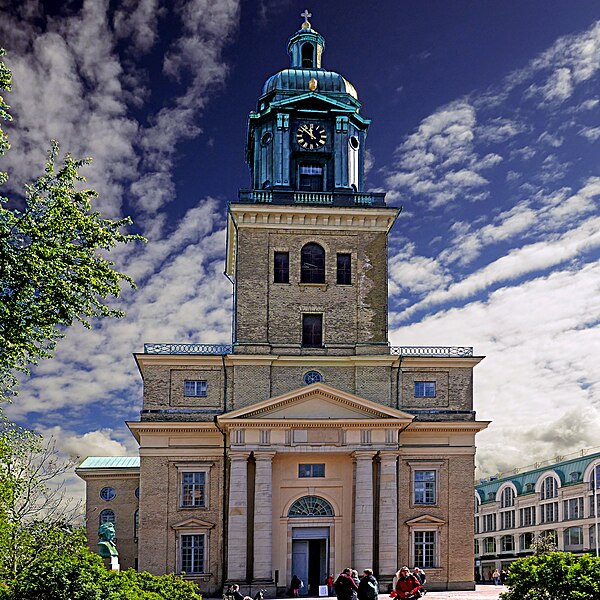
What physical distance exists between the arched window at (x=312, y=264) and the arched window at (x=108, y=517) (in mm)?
21822

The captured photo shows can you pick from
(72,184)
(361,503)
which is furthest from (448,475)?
(72,184)

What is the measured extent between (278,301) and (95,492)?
20.9 metres

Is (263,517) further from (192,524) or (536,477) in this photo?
(536,477)

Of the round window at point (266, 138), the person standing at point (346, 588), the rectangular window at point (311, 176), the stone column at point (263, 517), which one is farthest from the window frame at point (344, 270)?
the person standing at point (346, 588)

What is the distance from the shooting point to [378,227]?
48000 mm

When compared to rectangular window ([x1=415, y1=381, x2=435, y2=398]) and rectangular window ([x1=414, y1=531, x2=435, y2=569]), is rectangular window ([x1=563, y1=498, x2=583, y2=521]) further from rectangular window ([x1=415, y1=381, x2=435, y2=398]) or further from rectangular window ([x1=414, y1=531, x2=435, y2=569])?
rectangular window ([x1=415, y1=381, x2=435, y2=398])

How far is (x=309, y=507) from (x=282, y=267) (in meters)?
12.7

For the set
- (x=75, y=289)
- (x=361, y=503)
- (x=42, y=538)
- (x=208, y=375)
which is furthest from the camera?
(x=208, y=375)

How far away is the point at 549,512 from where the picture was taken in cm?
8994

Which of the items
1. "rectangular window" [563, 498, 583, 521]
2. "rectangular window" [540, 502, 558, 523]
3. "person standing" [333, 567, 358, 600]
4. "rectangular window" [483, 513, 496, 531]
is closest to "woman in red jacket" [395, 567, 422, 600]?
"person standing" [333, 567, 358, 600]

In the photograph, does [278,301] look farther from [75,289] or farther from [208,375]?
[75,289]

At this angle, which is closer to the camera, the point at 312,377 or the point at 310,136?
the point at 312,377

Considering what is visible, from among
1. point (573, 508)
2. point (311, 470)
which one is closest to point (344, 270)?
point (311, 470)

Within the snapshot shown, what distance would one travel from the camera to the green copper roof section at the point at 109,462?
6236 cm
